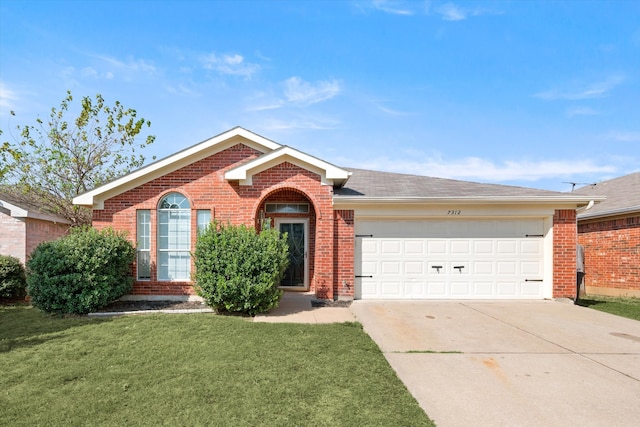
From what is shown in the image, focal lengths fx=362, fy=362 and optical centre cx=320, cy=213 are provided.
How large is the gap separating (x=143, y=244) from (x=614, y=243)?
1578 centimetres

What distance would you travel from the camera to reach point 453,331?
6895mm

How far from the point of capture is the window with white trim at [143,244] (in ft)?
32.4

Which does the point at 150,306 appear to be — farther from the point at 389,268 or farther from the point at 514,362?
the point at 514,362

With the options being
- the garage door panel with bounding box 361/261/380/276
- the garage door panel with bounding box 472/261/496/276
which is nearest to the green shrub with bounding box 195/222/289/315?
the garage door panel with bounding box 361/261/380/276

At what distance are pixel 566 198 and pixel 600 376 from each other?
6.03 meters

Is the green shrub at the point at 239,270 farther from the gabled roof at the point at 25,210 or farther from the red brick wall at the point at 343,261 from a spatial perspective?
the gabled roof at the point at 25,210

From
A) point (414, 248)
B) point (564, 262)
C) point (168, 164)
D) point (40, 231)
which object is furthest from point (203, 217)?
point (564, 262)

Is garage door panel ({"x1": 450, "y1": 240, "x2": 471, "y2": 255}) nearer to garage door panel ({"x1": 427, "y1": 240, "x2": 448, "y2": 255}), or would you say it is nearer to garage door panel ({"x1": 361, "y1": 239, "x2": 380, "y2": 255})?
garage door panel ({"x1": 427, "y1": 240, "x2": 448, "y2": 255})

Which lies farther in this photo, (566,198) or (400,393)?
(566,198)

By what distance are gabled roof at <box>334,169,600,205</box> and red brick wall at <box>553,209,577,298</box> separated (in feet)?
2.93

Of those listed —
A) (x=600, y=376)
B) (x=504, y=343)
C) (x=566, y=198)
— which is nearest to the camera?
(x=600, y=376)

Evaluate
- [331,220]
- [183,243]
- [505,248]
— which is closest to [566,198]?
[505,248]

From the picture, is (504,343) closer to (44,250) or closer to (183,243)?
(183,243)

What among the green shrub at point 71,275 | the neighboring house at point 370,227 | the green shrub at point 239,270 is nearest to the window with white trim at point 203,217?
the neighboring house at point 370,227
